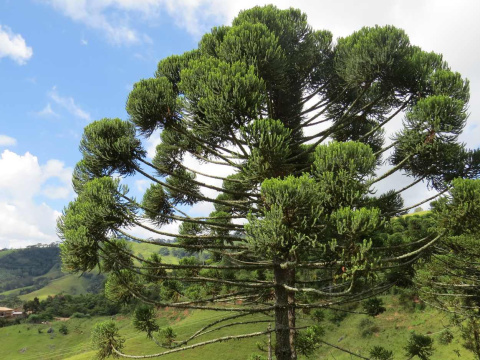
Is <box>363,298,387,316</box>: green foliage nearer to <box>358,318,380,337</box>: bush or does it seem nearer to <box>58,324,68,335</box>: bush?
<box>358,318,380,337</box>: bush

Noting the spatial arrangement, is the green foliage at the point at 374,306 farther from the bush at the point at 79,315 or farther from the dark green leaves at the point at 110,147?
the bush at the point at 79,315

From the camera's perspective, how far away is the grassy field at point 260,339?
3073cm

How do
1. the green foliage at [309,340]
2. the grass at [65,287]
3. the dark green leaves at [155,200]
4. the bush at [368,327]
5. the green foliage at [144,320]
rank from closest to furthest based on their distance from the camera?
the green foliage at [309,340] → the green foliage at [144,320] → the dark green leaves at [155,200] → the bush at [368,327] → the grass at [65,287]

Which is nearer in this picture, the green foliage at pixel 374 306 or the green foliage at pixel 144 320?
the green foliage at pixel 144 320

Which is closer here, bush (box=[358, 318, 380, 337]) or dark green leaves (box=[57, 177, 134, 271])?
dark green leaves (box=[57, 177, 134, 271])

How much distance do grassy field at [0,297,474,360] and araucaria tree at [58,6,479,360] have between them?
19138 millimetres

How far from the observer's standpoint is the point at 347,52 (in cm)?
761

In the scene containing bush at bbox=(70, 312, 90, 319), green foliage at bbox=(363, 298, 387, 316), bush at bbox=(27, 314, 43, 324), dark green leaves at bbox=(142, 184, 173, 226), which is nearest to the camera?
green foliage at bbox=(363, 298, 387, 316)

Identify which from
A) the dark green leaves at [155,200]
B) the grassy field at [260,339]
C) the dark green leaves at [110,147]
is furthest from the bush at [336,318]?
the dark green leaves at [110,147]

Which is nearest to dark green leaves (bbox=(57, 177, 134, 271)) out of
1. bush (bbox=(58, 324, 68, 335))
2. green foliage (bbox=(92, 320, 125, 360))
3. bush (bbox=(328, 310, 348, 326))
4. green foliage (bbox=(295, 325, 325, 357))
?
green foliage (bbox=(92, 320, 125, 360))

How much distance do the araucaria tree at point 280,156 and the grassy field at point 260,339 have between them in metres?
19.1

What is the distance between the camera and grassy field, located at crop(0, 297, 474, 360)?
30.7 m

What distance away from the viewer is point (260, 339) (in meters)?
35.7

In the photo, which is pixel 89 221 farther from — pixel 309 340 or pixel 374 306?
pixel 374 306
